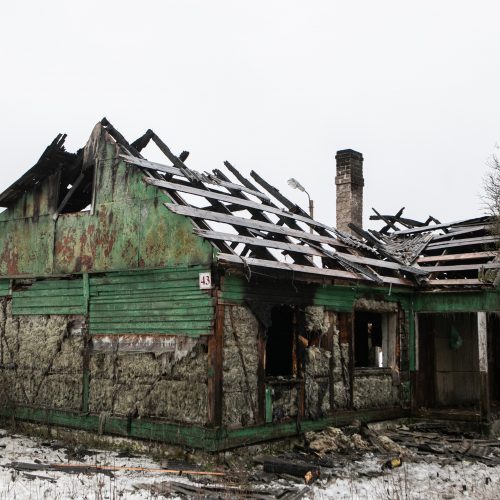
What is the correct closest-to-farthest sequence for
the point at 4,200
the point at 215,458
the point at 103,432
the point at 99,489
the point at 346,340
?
the point at 99,489 < the point at 215,458 < the point at 103,432 < the point at 346,340 < the point at 4,200

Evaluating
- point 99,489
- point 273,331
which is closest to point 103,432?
point 99,489

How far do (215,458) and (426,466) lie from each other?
3301 mm

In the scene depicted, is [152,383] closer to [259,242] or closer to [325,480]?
[259,242]

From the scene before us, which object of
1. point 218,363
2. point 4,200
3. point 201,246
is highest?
point 4,200

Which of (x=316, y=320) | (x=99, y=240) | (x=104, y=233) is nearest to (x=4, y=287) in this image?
(x=99, y=240)

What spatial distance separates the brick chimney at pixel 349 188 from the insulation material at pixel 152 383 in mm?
9622

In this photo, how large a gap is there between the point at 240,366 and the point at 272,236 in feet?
10.7

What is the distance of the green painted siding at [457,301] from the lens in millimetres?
13680

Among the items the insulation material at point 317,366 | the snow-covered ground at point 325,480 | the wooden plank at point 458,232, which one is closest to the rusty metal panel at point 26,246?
the snow-covered ground at point 325,480

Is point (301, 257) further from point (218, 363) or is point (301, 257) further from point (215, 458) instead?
point (215, 458)

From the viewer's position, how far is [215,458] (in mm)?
9914

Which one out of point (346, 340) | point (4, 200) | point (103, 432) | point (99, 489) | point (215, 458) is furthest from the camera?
point (4, 200)

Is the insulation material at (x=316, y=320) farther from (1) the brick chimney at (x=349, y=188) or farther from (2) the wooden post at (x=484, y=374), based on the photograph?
(1) the brick chimney at (x=349, y=188)

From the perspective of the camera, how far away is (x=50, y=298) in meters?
12.8
